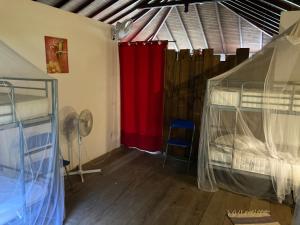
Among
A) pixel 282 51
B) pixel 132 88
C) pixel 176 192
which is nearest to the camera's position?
pixel 282 51

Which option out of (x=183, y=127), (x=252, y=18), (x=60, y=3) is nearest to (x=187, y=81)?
(x=183, y=127)

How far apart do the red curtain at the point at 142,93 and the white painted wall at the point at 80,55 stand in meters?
0.17

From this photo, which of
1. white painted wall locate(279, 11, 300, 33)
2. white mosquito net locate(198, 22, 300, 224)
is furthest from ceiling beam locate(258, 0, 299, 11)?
white mosquito net locate(198, 22, 300, 224)

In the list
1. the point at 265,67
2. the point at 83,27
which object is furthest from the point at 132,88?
the point at 265,67

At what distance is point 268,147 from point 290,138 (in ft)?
0.83

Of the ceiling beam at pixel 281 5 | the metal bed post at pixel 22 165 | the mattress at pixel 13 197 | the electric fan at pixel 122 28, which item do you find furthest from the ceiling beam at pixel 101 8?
the mattress at pixel 13 197

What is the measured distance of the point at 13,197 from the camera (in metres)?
2.14

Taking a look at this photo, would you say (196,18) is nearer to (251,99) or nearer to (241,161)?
(251,99)

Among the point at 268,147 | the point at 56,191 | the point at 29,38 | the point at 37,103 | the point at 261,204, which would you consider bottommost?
the point at 261,204

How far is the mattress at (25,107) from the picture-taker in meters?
1.94

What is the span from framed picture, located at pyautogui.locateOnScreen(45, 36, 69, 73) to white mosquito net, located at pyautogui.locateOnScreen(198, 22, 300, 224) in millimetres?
2030

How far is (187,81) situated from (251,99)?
1432 mm

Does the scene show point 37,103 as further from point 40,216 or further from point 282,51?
point 282,51

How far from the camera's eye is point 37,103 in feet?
7.27
